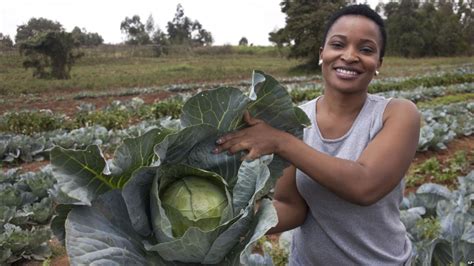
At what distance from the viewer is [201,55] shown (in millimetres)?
38375

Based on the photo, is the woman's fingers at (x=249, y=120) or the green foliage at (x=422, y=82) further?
the green foliage at (x=422, y=82)

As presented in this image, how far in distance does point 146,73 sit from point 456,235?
23.9 m

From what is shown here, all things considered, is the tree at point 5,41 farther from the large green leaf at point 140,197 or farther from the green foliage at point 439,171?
the large green leaf at point 140,197

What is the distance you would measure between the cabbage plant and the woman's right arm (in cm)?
42

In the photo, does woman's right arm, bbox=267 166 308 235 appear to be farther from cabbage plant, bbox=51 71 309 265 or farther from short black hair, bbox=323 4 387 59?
short black hair, bbox=323 4 387 59

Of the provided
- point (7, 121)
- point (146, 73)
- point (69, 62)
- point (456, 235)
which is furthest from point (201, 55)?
point (456, 235)

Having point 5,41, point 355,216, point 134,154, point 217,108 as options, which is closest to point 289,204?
point 355,216

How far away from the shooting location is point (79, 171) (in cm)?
106

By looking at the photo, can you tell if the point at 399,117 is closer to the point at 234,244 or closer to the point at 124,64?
the point at 234,244

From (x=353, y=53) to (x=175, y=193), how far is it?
742 millimetres

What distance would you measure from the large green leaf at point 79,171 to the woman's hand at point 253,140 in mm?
312

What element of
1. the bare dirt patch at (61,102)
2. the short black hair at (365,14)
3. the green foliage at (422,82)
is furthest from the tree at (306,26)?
the short black hair at (365,14)

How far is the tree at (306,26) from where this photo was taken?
89.1 ft

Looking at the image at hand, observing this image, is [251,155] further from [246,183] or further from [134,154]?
[134,154]
